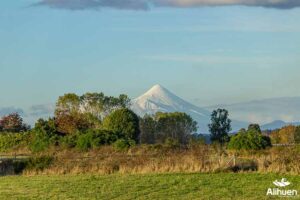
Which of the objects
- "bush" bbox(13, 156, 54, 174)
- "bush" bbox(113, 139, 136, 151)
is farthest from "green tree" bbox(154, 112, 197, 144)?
"bush" bbox(13, 156, 54, 174)

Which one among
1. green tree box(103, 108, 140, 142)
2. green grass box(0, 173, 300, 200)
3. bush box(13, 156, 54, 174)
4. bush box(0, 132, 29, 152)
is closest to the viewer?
green grass box(0, 173, 300, 200)

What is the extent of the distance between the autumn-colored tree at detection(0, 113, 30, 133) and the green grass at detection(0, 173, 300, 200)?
2493 inches

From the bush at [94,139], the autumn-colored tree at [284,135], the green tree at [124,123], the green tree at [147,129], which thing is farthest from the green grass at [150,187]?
the autumn-colored tree at [284,135]

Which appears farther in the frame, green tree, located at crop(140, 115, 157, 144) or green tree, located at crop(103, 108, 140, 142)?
green tree, located at crop(140, 115, 157, 144)

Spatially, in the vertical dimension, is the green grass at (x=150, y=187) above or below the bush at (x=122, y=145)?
below

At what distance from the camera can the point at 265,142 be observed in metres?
43.6

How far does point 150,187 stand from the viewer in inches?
847

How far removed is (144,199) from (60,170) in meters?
12.2

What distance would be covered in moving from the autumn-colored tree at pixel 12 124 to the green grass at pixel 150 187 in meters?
63.3

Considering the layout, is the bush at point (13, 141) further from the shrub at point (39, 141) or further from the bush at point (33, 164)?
the bush at point (33, 164)

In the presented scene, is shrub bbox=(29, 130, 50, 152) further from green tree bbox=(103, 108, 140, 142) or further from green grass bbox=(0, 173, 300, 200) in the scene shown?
green grass bbox=(0, 173, 300, 200)

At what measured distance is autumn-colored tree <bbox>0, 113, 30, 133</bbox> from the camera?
8850 centimetres

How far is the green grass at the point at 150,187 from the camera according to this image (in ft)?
64.7

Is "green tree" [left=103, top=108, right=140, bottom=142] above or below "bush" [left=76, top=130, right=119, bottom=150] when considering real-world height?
above
